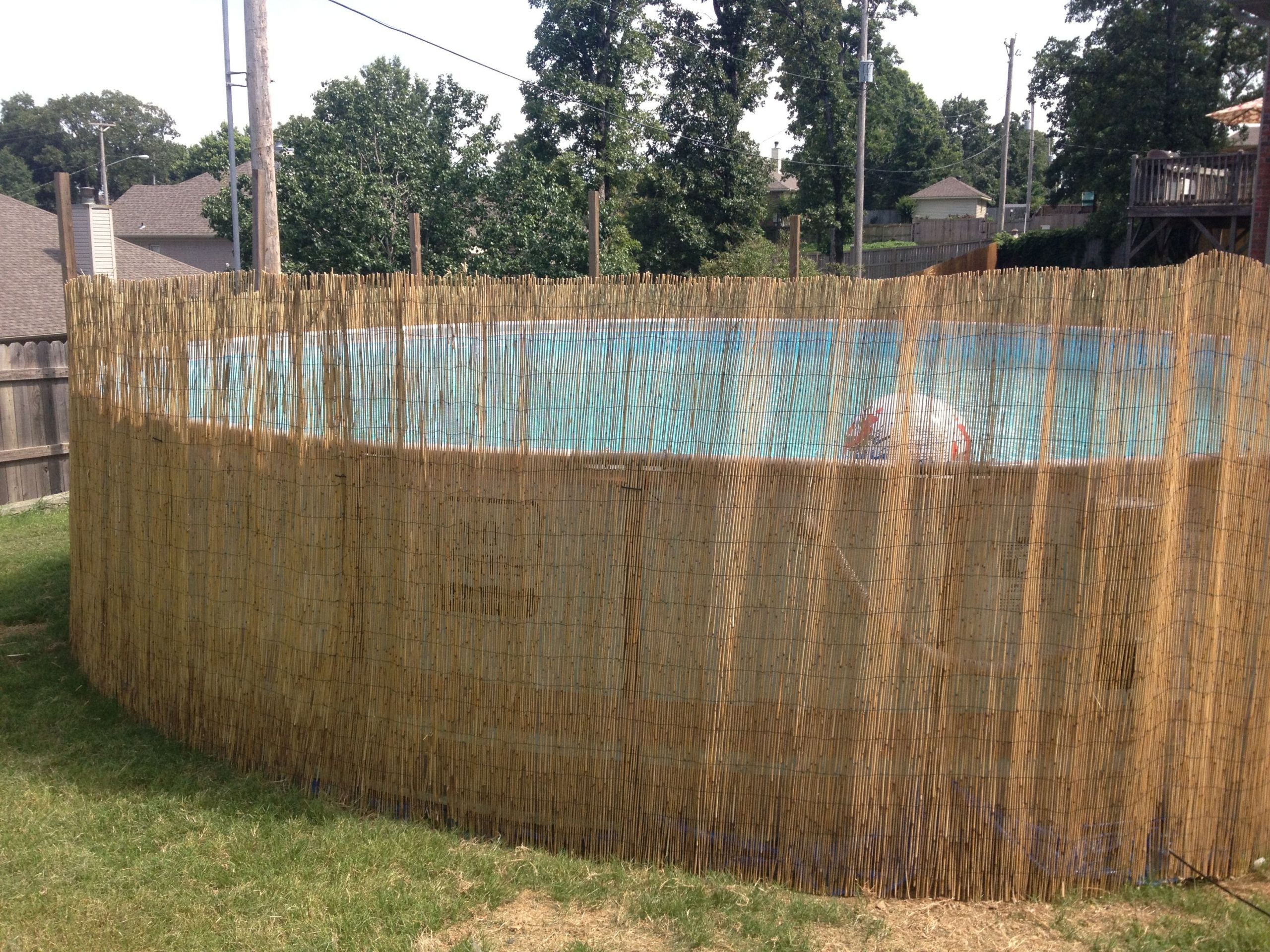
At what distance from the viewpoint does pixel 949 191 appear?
58.4m

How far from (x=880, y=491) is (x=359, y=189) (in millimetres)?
18760

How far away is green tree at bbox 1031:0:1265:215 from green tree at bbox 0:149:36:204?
71.5m

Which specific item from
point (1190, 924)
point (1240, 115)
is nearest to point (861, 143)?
point (1240, 115)

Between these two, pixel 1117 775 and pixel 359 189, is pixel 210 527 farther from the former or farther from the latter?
pixel 359 189

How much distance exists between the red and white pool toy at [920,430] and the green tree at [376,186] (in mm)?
17413

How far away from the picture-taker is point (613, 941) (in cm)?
333

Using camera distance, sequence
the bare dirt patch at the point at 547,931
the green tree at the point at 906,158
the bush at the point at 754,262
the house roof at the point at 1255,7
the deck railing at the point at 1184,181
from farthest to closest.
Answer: the green tree at the point at 906,158 < the bush at the point at 754,262 < the deck railing at the point at 1184,181 < the house roof at the point at 1255,7 < the bare dirt patch at the point at 547,931

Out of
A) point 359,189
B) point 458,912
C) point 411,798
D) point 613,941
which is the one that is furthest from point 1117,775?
point 359,189

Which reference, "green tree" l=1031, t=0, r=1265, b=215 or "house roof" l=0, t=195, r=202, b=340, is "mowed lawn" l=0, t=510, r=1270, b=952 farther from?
"green tree" l=1031, t=0, r=1265, b=215

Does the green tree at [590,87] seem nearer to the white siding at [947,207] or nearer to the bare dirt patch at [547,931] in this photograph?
the bare dirt patch at [547,931]

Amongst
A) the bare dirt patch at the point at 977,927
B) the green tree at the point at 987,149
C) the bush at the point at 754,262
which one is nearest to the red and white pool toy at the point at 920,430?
the bare dirt patch at the point at 977,927

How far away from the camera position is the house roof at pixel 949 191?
5816 centimetres

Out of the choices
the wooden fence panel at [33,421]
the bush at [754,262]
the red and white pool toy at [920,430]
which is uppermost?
the bush at [754,262]

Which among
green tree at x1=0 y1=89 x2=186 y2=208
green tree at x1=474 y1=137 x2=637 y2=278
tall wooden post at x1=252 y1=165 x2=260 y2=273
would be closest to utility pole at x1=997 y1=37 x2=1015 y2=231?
green tree at x1=474 y1=137 x2=637 y2=278
